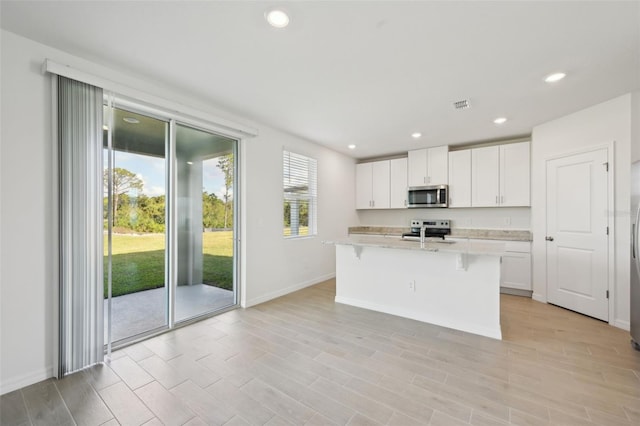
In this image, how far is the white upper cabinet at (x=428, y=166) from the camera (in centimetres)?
507

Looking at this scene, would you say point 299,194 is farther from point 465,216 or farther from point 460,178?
point 465,216

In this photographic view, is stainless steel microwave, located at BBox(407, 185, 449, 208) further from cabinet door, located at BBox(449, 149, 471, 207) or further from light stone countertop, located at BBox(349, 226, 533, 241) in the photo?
light stone countertop, located at BBox(349, 226, 533, 241)

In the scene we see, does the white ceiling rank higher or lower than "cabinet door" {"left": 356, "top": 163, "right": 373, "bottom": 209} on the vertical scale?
higher

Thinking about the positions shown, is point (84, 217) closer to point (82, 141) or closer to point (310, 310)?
point (82, 141)

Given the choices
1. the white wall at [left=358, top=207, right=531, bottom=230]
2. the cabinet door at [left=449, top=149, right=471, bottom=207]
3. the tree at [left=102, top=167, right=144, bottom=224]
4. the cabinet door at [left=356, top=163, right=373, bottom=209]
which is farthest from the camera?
the cabinet door at [left=356, top=163, right=373, bottom=209]

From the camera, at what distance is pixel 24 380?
1.99 meters

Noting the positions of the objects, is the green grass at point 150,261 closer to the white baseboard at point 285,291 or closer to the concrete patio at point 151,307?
the concrete patio at point 151,307

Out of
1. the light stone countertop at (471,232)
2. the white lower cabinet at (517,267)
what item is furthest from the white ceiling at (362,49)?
the white lower cabinet at (517,267)

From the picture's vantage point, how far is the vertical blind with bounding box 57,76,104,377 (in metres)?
2.13

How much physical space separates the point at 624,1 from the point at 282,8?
2138 mm

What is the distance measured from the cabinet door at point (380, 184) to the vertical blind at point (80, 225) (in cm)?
478

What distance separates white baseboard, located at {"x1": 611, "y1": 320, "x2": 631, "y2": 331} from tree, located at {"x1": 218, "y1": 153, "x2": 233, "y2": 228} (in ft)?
15.8


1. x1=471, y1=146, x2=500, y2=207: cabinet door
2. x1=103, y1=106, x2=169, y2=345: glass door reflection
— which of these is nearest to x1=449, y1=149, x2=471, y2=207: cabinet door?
x1=471, y1=146, x2=500, y2=207: cabinet door

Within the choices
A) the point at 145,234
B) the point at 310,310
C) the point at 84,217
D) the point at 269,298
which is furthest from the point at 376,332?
the point at 84,217
